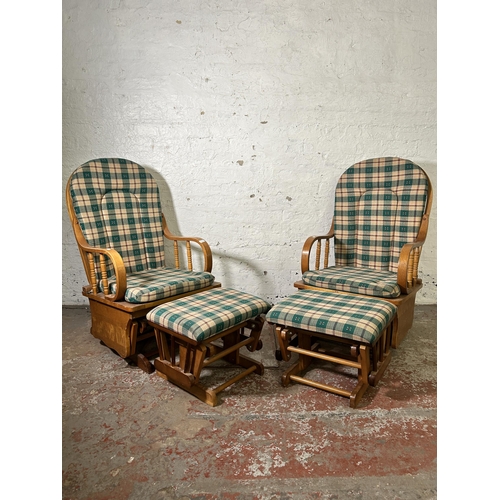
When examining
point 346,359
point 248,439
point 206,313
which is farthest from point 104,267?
point 346,359

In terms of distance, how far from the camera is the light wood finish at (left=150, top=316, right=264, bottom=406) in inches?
79.2

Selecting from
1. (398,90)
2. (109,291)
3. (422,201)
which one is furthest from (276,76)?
(109,291)

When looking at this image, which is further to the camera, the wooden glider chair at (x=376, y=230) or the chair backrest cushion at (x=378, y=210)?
→ the chair backrest cushion at (x=378, y=210)

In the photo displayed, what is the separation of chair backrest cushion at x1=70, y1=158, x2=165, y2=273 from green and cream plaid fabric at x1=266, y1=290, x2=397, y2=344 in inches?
55.9

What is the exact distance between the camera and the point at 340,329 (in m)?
1.94

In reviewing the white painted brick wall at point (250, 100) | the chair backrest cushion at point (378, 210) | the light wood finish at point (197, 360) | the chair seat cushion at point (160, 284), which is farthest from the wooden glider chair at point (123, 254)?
the chair backrest cushion at point (378, 210)

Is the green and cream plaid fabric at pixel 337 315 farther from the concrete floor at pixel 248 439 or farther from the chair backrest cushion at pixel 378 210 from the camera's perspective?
the chair backrest cushion at pixel 378 210

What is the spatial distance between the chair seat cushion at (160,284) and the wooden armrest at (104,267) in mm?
49

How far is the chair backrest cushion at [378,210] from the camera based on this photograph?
290cm

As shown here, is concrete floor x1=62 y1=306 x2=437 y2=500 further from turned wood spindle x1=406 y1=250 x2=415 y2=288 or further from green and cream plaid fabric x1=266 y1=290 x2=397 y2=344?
turned wood spindle x1=406 y1=250 x2=415 y2=288

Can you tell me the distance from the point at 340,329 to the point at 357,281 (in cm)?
68

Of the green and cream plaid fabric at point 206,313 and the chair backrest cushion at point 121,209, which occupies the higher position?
the chair backrest cushion at point 121,209

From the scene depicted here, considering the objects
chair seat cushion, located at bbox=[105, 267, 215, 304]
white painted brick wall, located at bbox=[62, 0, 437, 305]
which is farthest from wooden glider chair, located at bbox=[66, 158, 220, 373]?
white painted brick wall, located at bbox=[62, 0, 437, 305]

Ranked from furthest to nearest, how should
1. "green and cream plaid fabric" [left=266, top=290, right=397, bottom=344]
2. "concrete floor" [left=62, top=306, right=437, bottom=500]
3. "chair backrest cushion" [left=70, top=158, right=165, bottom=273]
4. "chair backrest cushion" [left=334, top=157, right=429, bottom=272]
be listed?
"chair backrest cushion" [left=334, top=157, right=429, bottom=272] < "chair backrest cushion" [left=70, top=158, right=165, bottom=273] < "green and cream plaid fabric" [left=266, top=290, right=397, bottom=344] < "concrete floor" [left=62, top=306, right=437, bottom=500]
